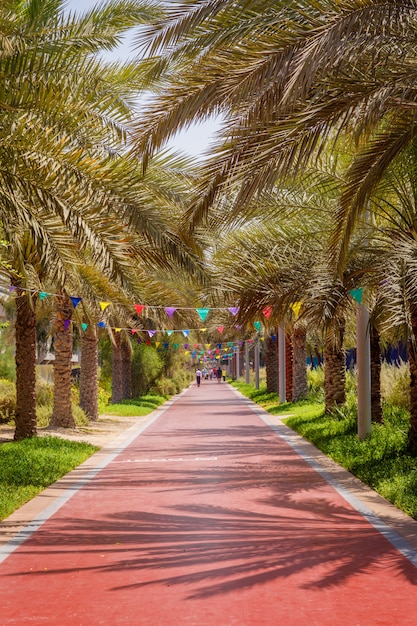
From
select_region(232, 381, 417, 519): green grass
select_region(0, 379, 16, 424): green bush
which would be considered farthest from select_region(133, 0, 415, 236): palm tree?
select_region(0, 379, 16, 424): green bush

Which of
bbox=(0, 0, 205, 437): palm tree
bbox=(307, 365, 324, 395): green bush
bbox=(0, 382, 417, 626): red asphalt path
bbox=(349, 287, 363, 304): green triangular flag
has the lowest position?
bbox=(0, 382, 417, 626): red asphalt path

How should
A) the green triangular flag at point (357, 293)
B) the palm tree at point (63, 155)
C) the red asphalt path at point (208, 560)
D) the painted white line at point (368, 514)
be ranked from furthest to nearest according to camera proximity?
the green triangular flag at point (357, 293), the palm tree at point (63, 155), the painted white line at point (368, 514), the red asphalt path at point (208, 560)

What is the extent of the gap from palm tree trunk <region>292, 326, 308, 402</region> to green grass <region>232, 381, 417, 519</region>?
19.7 ft

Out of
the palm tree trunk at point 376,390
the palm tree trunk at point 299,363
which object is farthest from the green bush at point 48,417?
the palm tree trunk at point 299,363

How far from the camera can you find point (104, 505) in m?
11.5

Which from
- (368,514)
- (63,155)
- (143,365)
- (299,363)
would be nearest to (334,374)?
(299,363)

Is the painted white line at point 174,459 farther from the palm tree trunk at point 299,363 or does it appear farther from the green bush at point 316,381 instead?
the green bush at point 316,381

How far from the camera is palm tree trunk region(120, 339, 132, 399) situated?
38.9 m

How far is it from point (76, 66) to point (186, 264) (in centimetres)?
299

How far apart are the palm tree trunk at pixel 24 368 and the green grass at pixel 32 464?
0.57m

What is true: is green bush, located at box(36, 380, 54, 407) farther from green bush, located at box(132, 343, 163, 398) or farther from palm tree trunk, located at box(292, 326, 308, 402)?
green bush, located at box(132, 343, 163, 398)

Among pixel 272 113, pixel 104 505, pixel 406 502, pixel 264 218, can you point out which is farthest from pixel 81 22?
pixel 406 502

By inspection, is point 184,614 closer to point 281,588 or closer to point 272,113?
point 281,588

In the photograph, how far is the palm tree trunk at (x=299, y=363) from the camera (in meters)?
32.8
